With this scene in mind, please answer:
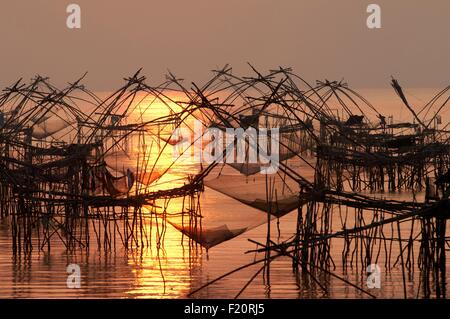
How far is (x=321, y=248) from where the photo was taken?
1101 centimetres

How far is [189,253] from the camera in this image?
1212 centimetres

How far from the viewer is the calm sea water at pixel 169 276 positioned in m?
9.73

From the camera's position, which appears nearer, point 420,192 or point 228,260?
point 228,260

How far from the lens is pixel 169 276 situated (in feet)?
34.9

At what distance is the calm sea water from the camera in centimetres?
973

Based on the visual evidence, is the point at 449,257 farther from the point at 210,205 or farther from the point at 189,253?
the point at 210,205
